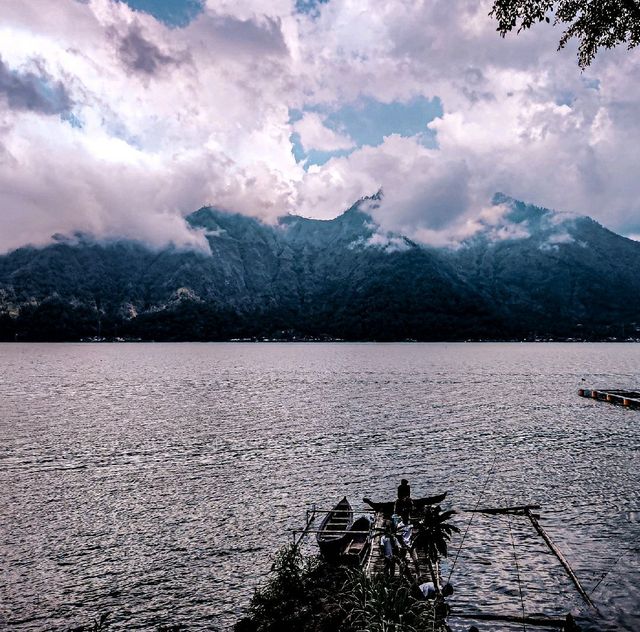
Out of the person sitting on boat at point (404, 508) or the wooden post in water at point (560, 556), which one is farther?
the person sitting on boat at point (404, 508)

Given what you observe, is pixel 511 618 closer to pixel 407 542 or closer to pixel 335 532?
pixel 407 542

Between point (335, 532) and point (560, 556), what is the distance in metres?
12.6

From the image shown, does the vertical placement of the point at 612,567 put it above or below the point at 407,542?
below

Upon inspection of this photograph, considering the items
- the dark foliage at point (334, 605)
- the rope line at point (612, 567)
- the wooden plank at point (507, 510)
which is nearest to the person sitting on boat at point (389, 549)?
the dark foliage at point (334, 605)

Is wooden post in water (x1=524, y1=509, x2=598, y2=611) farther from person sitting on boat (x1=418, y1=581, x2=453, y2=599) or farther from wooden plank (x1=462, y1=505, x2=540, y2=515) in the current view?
person sitting on boat (x1=418, y1=581, x2=453, y2=599)

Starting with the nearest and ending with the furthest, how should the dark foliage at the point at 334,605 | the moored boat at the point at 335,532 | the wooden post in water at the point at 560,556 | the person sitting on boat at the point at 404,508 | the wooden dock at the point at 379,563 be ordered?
the dark foliage at the point at 334,605, the wooden dock at the point at 379,563, the wooden post in water at the point at 560,556, the person sitting on boat at the point at 404,508, the moored boat at the point at 335,532

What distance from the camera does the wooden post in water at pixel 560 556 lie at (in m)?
25.4

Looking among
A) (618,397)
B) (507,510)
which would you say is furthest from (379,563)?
(618,397)

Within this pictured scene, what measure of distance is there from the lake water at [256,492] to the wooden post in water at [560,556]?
0.48m

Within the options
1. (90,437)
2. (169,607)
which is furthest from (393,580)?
(90,437)

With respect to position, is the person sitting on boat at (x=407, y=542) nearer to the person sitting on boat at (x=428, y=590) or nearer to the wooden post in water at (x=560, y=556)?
the person sitting on boat at (x=428, y=590)

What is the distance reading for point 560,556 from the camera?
1153 inches

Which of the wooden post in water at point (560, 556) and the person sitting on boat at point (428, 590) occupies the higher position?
the person sitting on boat at point (428, 590)

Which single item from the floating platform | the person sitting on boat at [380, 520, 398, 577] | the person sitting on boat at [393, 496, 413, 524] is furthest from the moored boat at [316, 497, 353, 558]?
the floating platform
